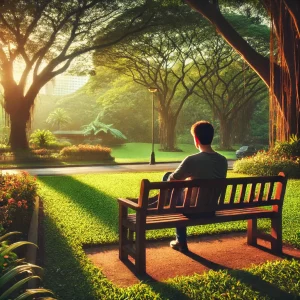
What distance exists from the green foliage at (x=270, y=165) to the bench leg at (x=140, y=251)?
11.7 metres

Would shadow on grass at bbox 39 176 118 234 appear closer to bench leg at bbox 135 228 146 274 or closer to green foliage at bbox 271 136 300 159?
bench leg at bbox 135 228 146 274

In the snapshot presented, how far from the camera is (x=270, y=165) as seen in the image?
16703mm

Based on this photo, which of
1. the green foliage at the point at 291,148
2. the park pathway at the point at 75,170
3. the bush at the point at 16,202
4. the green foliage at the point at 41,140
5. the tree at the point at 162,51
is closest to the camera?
the bush at the point at 16,202

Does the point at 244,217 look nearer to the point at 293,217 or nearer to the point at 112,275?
the point at 112,275

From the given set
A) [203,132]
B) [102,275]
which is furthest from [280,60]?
[102,275]

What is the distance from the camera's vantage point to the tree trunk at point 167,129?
139ft

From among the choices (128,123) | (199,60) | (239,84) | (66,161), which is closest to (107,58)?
(199,60)

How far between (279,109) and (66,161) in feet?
46.7

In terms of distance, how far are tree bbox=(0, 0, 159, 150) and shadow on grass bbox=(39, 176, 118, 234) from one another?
43.3 ft

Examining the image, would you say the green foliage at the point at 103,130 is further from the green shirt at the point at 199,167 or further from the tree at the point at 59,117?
the green shirt at the point at 199,167

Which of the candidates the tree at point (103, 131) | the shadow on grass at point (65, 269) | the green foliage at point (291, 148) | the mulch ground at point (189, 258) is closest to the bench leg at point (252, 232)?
the mulch ground at point (189, 258)

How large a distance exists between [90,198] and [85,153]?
1697 centimetres

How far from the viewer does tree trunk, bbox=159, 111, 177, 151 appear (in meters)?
42.2

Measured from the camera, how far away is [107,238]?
6574 millimetres
